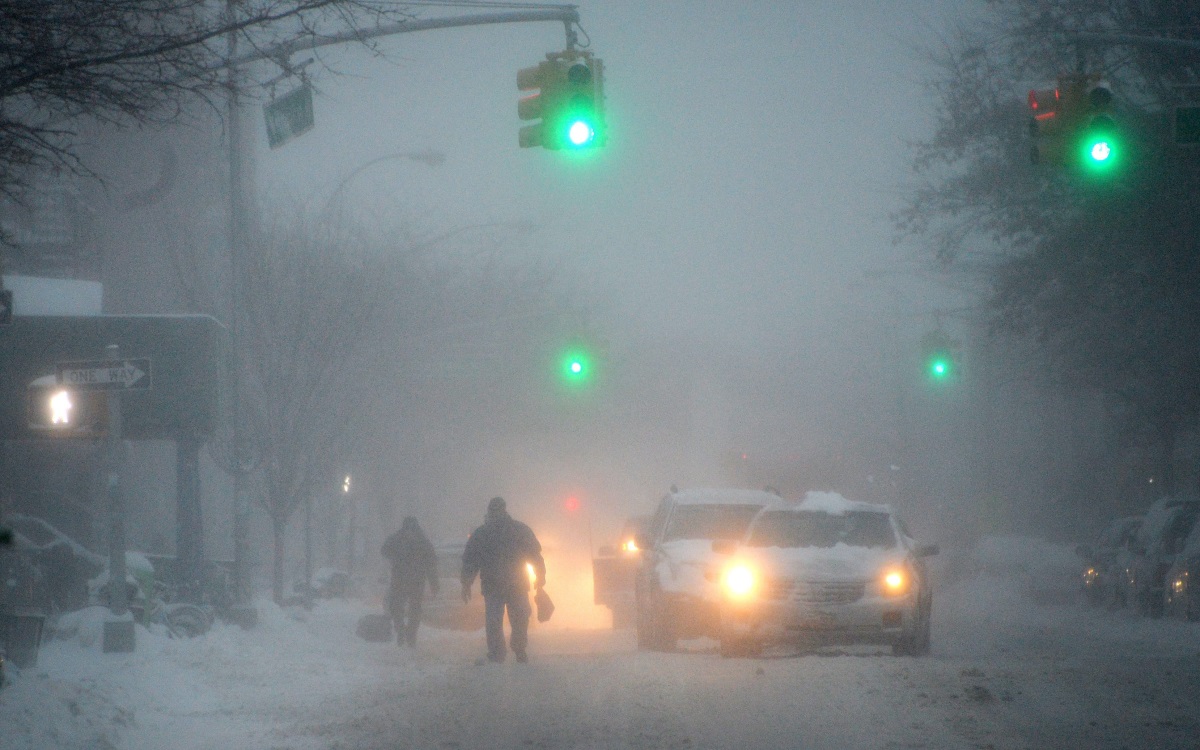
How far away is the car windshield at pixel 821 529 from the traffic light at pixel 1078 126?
4330mm

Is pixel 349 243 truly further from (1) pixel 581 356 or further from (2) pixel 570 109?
(2) pixel 570 109

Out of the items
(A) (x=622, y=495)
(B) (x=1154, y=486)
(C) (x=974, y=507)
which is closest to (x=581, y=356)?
(B) (x=1154, y=486)

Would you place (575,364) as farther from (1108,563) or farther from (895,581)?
(895,581)

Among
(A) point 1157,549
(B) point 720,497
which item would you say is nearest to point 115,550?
(B) point 720,497

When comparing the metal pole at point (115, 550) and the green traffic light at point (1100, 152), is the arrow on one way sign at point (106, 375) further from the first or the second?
the green traffic light at point (1100, 152)

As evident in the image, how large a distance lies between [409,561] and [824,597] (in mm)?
7659

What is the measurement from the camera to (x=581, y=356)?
2827cm

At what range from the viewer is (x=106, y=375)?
14.0 m

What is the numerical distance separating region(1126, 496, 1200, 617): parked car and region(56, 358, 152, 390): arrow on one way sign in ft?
55.7

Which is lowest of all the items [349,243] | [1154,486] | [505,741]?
[505,741]

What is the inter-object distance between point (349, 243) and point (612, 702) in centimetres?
2506

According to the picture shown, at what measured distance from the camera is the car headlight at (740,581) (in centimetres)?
1525

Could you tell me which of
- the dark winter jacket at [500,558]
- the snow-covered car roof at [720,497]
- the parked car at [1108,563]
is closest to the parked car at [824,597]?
the dark winter jacket at [500,558]

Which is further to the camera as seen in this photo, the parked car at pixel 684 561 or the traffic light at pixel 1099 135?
the parked car at pixel 684 561
